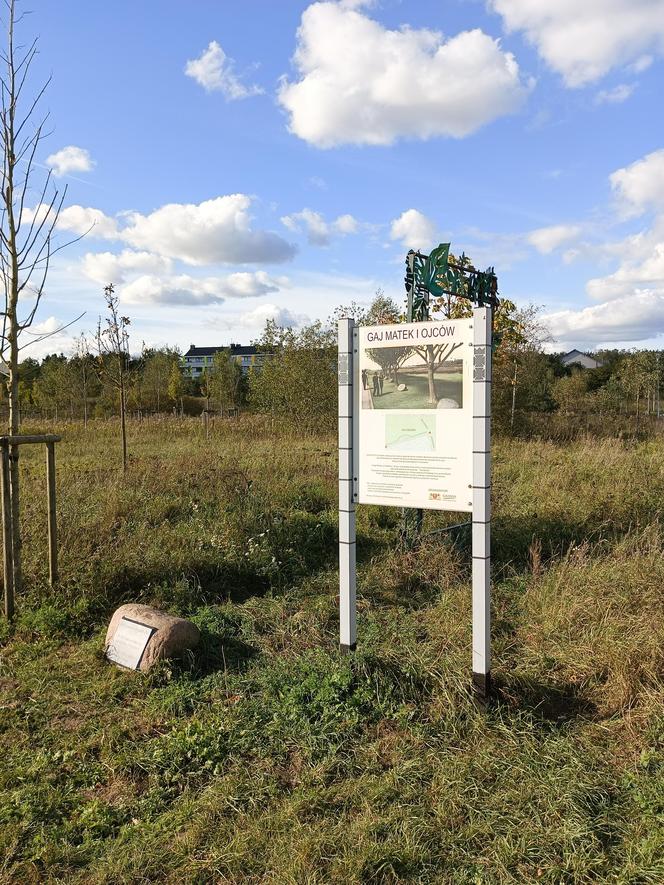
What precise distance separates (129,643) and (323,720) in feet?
5.25

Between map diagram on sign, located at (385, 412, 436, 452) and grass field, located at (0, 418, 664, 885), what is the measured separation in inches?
51.1

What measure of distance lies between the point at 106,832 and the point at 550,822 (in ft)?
6.41

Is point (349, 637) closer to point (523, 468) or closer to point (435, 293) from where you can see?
point (435, 293)

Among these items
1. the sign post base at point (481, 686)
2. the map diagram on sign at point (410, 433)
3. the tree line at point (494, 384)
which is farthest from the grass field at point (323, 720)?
the tree line at point (494, 384)

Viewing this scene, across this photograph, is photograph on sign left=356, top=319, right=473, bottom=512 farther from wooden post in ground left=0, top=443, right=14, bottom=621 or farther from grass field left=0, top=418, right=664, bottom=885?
wooden post in ground left=0, top=443, right=14, bottom=621

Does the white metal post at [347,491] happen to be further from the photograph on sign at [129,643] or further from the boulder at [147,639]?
the photograph on sign at [129,643]

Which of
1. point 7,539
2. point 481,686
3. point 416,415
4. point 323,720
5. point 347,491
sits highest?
point 416,415

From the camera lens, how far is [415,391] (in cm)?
402

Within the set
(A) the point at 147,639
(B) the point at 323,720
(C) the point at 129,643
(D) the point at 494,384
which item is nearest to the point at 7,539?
(C) the point at 129,643

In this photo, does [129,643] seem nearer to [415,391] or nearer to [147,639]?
[147,639]

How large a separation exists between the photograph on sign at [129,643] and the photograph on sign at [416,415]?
1.75m

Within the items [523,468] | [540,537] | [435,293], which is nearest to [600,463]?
[523,468]

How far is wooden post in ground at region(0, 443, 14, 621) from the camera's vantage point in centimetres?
522

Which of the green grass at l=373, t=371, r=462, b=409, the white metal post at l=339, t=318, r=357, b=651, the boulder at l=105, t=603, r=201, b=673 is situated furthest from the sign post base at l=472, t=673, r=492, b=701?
the boulder at l=105, t=603, r=201, b=673
